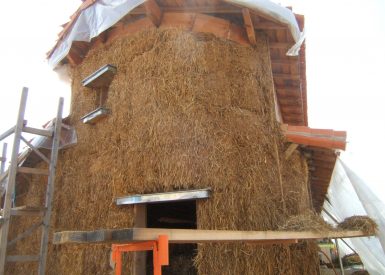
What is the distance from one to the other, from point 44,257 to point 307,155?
590 centimetres

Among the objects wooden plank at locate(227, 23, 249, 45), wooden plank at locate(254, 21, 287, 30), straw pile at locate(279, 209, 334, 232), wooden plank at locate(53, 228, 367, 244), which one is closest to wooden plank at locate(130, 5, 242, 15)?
wooden plank at locate(227, 23, 249, 45)

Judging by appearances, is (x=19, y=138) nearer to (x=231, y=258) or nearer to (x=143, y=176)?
(x=143, y=176)

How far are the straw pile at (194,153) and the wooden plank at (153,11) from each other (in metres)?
0.21

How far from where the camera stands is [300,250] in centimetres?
530

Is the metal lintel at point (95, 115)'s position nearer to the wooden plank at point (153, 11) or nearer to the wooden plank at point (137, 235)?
the wooden plank at point (153, 11)

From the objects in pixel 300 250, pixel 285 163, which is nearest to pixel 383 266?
pixel 300 250

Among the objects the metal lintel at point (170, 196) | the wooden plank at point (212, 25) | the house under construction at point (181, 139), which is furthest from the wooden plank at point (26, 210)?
the wooden plank at point (212, 25)

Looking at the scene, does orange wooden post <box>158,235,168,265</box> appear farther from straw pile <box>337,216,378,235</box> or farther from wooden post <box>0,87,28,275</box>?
wooden post <box>0,87,28,275</box>

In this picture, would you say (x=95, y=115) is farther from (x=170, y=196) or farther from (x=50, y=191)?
(x=170, y=196)

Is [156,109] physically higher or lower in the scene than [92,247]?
higher

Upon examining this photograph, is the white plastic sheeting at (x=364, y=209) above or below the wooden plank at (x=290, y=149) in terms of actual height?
below

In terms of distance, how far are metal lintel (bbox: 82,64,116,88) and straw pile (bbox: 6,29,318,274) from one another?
0.65 feet

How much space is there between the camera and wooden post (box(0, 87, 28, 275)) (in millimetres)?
6195

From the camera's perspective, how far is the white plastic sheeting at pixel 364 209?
5637 mm
